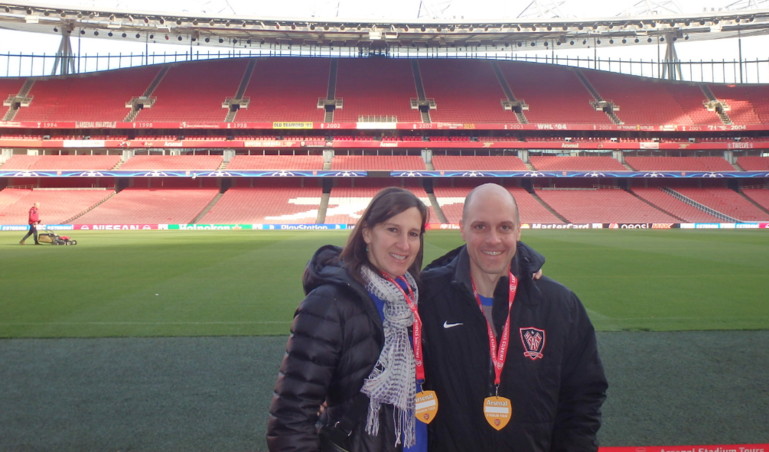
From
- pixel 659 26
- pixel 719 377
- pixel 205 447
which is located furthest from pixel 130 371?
pixel 659 26

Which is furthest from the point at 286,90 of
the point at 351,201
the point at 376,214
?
the point at 376,214

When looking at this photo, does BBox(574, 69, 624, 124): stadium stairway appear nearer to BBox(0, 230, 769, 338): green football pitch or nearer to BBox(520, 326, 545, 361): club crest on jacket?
BBox(0, 230, 769, 338): green football pitch

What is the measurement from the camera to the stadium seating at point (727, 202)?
124ft

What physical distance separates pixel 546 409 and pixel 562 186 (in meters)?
45.5

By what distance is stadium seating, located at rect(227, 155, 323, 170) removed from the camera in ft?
139

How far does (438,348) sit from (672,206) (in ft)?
146

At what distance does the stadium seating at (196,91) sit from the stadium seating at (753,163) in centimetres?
4959

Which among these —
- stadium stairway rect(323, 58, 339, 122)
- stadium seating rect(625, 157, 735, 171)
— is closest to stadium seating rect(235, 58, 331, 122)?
stadium stairway rect(323, 58, 339, 122)

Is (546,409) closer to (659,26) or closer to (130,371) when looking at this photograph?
(130,371)

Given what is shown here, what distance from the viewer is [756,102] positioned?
4784 centimetres

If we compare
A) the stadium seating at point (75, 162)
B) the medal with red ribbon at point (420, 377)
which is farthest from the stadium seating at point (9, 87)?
the medal with red ribbon at point (420, 377)

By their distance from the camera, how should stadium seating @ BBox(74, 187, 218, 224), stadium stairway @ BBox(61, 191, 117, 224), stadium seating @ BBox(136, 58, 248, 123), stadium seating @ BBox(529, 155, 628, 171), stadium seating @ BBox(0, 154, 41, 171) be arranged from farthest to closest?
stadium seating @ BBox(136, 58, 248, 123) < stadium seating @ BBox(529, 155, 628, 171) < stadium seating @ BBox(0, 154, 41, 171) < stadium seating @ BBox(74, 187, 218, 224) < stadium stairway @ BBox(61, 191, 117, 224)

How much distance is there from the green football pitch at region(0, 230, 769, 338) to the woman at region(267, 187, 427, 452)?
4.49 metres

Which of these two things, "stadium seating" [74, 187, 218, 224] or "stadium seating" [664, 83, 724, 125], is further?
"stadium seating" [664, 83, 724, 125]
